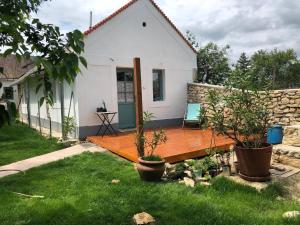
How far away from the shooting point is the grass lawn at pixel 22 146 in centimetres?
877

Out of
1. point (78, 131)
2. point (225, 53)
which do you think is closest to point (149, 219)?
point (78, 131)

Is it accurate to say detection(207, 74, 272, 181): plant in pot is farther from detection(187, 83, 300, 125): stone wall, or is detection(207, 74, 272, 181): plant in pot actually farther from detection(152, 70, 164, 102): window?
detection(152, 70, 164, 102): window

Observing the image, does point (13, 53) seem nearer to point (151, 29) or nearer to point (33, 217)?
point (33, 217)

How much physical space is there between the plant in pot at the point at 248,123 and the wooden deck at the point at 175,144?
60.7 inches

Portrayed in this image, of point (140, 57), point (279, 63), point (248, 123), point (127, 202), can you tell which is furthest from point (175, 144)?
point (279, 63)

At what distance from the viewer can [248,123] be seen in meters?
5.75

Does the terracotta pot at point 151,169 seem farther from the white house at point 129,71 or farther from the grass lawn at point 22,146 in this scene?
the white house at point 129,71

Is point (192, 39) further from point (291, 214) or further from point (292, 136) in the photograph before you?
point (291, 214)

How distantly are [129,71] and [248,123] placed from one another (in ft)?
21.3

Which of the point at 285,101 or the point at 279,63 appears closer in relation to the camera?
the point at 285,101

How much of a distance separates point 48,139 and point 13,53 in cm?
1032

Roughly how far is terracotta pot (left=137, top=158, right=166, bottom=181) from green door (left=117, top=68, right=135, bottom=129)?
18.1 ft

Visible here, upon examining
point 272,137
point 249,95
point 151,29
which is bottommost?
point 272,137

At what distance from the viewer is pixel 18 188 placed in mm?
5664
